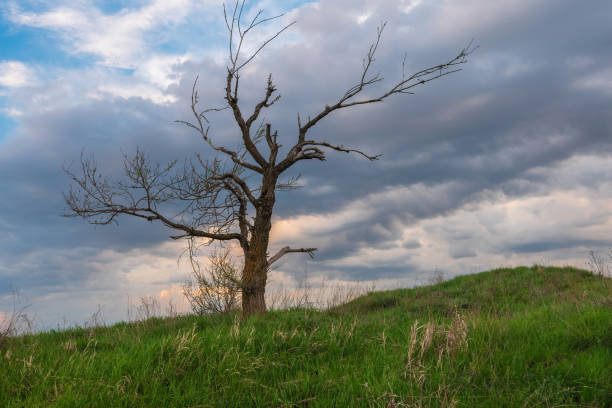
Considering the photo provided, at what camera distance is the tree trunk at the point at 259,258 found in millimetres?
12625

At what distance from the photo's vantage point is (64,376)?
6363 mm

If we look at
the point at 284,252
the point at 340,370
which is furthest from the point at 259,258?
the point at 340,370

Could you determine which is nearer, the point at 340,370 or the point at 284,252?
the point at 340,370

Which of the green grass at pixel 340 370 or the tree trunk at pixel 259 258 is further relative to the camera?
the tree trunk at pixel 259 258

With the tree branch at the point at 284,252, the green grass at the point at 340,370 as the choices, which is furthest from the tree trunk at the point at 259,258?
the green grass at the point at 340,370

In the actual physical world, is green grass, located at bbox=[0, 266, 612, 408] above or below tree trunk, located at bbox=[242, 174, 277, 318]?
below

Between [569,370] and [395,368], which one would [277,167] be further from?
[569,370]

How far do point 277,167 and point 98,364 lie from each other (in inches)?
307

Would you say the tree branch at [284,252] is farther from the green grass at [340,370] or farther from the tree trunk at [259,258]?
the green grass at [340,370]

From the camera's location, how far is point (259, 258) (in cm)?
1291

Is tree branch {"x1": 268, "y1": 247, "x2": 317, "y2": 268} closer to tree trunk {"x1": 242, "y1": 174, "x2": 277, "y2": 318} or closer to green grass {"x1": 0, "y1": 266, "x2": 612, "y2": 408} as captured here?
tree trunk {"x1": 242, "y1": 174, "x2": 277, "y2": 318}

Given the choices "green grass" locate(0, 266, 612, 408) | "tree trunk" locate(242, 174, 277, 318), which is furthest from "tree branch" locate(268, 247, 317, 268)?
"green grass" locate(0, 266, 612, 408)

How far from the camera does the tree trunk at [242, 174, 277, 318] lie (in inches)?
497

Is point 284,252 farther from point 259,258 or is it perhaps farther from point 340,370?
point 340,370
